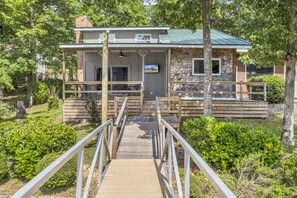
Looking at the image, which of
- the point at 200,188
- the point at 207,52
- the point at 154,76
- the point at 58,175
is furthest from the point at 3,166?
the point at 154,76

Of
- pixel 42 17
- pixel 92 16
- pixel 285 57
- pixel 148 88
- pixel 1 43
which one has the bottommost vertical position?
pixel 148 88

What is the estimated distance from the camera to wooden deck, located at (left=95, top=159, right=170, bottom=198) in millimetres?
3984

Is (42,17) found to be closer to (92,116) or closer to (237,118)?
(92,116)

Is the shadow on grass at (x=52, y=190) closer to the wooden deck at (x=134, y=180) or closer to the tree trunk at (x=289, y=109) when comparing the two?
the wooden deck at (x=134, y=180)

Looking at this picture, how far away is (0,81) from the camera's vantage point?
14.2 meters

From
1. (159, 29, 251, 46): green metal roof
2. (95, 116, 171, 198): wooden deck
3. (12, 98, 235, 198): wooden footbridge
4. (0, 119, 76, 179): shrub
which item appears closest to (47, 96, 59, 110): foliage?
(159, 29, 251, 46): green metal roof

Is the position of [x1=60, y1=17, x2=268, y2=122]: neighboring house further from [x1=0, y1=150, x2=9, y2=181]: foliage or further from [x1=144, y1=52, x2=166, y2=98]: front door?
[x1=0, y1=150, x2=9, y2=181]: foliage

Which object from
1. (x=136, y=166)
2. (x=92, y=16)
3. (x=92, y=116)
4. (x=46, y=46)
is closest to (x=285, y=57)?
(x=136, y=166)

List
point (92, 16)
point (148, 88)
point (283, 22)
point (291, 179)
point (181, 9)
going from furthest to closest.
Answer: point (92, 16), point (148, 88), point (181, 9), point (283, 22), point (291, 179)

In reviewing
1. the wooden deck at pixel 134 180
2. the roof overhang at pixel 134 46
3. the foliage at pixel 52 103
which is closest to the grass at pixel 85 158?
the foliage at pixel 52 103

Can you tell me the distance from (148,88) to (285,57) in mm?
9550

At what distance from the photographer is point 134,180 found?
4.59m

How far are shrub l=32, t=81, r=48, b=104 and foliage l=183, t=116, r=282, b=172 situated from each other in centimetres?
1674

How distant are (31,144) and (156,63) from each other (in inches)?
444
